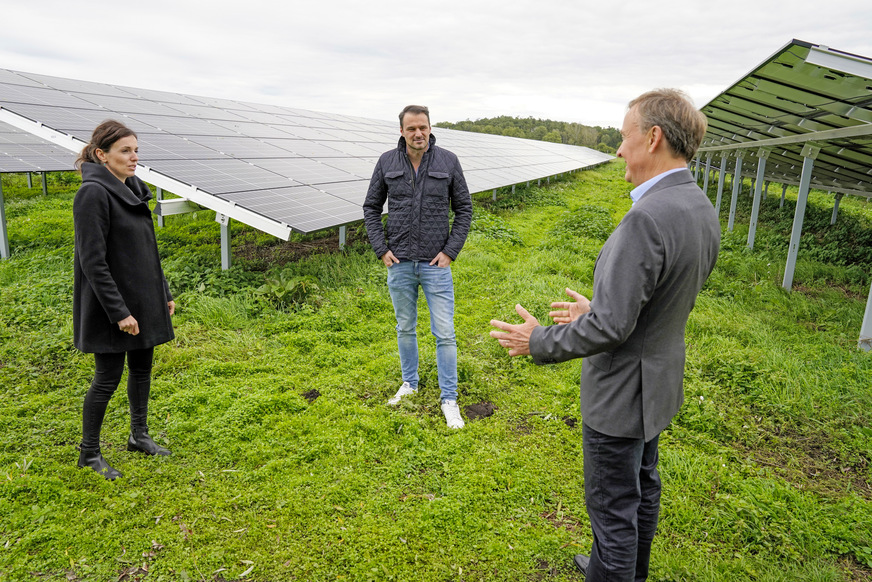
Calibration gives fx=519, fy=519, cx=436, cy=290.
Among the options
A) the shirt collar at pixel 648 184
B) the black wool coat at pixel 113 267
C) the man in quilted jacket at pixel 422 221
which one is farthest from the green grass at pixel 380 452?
the shirt collar at pixel 648 184

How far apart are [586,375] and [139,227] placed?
9.25 feet

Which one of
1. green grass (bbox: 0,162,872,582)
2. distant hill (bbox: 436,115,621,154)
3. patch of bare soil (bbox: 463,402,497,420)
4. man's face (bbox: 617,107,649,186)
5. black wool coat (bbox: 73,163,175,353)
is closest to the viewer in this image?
man's face (bbox: 617,107,649,186)

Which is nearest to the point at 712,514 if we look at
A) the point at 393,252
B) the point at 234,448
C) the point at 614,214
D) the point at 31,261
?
the point at 393,252

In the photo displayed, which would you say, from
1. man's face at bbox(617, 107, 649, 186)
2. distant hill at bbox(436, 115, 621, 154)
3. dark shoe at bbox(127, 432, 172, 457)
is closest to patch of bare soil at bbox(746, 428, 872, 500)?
man's face at bbox(617, 107, 649, 186)

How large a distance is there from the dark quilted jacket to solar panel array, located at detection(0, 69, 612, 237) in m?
2.17

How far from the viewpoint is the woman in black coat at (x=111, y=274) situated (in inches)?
118

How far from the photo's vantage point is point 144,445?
3619mm

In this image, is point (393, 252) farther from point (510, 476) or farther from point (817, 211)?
point (817, 211)

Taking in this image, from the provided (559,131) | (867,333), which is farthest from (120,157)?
(559,131)

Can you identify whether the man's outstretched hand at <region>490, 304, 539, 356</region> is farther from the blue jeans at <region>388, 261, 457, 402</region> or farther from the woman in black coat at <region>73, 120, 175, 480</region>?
the woman in black coat at <region>73, 120, 175, 480</region>

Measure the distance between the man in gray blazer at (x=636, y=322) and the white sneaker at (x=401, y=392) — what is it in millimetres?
2452

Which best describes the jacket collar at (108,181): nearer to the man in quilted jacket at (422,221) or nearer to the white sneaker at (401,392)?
the man in quilted jacket at (422,221)

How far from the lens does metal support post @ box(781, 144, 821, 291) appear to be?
7230 millimetres

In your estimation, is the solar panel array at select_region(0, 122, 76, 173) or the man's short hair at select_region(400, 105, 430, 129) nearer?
the man's short hair at select_region(400, 105, 430, 129)
